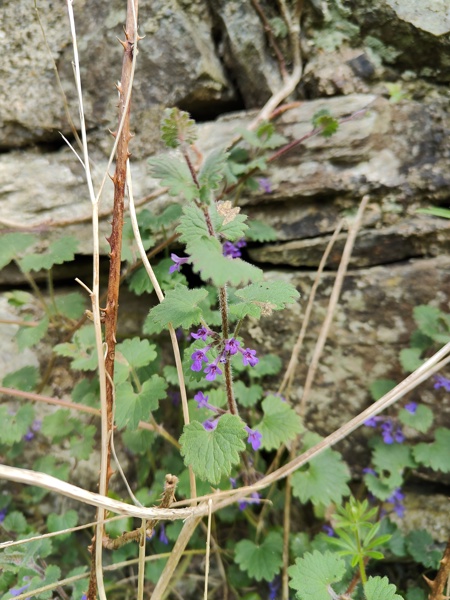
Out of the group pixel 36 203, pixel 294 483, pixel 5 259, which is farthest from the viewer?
pixel 36 203

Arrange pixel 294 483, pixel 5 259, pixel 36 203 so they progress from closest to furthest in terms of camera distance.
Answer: pixel 294 483 < pixel 5 259 < pixel 36 203

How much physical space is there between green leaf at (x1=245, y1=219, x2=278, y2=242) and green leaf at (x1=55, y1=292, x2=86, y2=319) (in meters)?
0.76

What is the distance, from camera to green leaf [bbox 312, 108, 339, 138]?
5.95 ft

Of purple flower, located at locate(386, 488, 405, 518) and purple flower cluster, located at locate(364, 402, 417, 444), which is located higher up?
purple flower cluster, located at locate(364, 402, 417, 444)

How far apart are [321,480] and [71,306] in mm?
1190

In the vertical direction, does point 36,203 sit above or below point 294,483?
above

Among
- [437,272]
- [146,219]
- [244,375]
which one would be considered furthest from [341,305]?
[146,219]

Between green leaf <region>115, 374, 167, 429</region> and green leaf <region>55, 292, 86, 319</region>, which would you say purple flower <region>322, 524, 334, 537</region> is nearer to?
green leaf <region>115, 374, 167, 429</region>

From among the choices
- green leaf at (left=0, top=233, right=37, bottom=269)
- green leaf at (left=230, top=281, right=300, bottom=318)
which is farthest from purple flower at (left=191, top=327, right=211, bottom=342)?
green leaf at (left=0, top=233, right=37, bottom=269)

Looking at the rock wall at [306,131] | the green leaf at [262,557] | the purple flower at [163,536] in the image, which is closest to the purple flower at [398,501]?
the rock wall at [306,131]

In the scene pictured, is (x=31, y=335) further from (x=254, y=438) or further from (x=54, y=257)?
(x=254, y=438)

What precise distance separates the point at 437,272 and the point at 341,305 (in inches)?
15.1

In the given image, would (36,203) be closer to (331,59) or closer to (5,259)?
(5,259)

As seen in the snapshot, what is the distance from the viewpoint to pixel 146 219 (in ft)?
6.15
